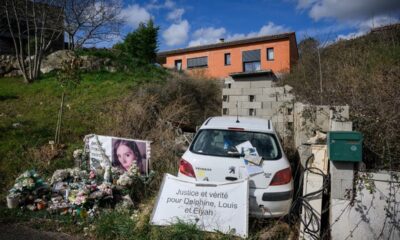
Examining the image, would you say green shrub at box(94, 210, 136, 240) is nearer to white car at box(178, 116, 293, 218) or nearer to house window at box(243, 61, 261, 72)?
white car at box(178, 116, 293, 218)

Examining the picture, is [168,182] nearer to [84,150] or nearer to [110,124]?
[84,150]

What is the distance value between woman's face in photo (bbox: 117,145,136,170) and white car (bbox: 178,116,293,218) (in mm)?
2115

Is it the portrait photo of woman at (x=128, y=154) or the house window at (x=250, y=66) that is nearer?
the portrait photo of woman at (x=128, y=154)

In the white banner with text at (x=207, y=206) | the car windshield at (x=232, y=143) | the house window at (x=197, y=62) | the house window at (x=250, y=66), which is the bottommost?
the white banner with text at (x=207, y=206)

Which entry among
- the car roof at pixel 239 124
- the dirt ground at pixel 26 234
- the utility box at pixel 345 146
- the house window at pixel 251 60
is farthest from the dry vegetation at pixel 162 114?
the house window at pixel 251 60

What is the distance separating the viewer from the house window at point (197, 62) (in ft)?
108

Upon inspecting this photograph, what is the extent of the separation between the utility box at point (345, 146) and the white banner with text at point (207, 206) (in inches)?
49.1

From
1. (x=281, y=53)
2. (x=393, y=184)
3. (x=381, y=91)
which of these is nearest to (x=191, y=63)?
(x=281, y=53)

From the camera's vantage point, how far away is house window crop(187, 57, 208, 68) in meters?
32.9

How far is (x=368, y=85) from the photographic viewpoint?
684 cm

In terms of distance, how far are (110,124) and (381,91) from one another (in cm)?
669

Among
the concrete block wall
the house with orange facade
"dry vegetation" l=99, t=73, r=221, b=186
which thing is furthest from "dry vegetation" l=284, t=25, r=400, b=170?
the house with orange facade

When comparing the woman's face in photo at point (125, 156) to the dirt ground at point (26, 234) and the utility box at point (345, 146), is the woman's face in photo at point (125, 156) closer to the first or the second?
the dirt ground at point (26, 234)

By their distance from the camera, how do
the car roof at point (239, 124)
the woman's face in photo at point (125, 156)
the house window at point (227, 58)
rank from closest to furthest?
the car roof at point (239, 124)
the woman's face in photo at point (125, 156)
the house window at point (227, 58)
